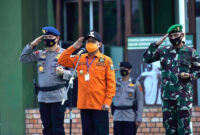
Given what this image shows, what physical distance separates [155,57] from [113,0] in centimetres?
392

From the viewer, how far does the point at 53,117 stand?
23.4ft

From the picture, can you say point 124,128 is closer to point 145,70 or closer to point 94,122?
point 145,70

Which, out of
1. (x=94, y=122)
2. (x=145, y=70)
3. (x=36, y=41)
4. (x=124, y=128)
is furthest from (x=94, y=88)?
(x=145, y=70)

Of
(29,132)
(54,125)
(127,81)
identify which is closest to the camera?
(54,125)

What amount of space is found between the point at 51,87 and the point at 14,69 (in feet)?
10.3

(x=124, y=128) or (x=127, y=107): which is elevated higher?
(x=127, y=107)

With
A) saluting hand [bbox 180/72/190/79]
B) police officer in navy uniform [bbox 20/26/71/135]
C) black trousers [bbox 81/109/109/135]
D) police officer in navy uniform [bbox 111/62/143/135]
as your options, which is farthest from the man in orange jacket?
police officer in navy uniform [bbox 111/62/143/135]

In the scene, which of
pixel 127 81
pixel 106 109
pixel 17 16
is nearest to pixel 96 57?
pixel 106 109

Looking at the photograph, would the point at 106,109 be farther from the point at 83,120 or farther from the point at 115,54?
the point at 115,54

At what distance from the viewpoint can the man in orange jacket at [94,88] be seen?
6.64 m

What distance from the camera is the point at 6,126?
1013 centimetres

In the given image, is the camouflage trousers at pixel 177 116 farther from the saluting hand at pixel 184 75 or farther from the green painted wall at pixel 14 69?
the green painted wall at pixel 14 69

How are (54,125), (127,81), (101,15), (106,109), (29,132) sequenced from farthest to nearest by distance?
(101,15), (29,132), (127,81), (54,125), (106,109)

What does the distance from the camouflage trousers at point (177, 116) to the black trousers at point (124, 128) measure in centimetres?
165
